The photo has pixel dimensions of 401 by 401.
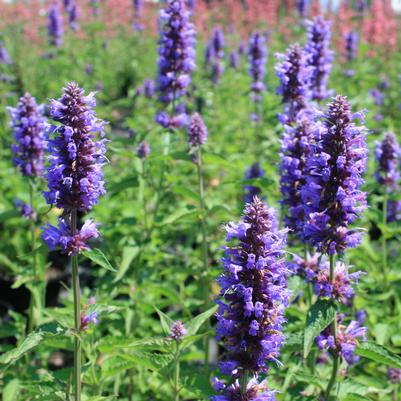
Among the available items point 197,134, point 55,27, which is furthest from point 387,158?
point 55,27

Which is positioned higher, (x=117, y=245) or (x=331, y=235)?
(x=331, y=235)

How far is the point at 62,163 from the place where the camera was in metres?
3.21

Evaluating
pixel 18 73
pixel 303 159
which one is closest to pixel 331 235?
pixel 303 159

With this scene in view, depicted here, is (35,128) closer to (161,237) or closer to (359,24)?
(161,237)

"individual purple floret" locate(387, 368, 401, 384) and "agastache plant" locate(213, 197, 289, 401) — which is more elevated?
"agastache plant" locate(213, 197, 289, 401)

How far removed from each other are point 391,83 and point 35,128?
12.4m

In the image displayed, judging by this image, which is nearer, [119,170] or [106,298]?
[106,298]

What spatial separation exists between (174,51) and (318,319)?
152 inches

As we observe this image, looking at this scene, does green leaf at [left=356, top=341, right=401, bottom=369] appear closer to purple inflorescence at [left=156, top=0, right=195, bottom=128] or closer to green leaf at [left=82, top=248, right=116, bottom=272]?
green leaf at [left=82, top=248, right=116, bottom=272]

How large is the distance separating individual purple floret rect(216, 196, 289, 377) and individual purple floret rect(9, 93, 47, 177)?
9.02 feet

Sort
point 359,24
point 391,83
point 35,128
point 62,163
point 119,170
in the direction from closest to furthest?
point 62,163, point 35,128, point 119,170, point 391,83, point 359,24

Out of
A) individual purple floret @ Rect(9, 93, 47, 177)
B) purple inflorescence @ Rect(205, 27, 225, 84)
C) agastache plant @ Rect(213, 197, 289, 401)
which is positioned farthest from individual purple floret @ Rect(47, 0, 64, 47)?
agastache plant @ Rect(213, 197, 289, 401)

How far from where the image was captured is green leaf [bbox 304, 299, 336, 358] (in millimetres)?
3094

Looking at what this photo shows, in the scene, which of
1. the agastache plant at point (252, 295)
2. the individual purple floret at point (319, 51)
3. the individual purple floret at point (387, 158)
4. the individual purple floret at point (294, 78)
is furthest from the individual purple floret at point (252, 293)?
the individual purple floret at point (319, 51)
